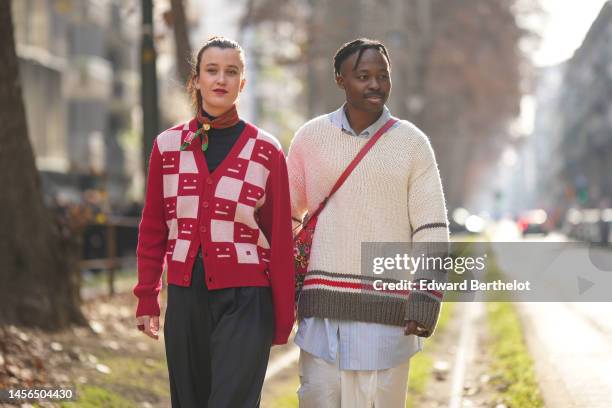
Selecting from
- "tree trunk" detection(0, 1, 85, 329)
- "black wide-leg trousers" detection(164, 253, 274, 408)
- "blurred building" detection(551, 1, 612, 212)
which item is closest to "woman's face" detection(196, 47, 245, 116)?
"black wide-leg trousers" detection(164, 253, 274, 408)

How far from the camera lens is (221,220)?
13.2 ft

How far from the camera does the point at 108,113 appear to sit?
43.5 metres

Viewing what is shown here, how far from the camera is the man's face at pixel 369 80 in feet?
14.3

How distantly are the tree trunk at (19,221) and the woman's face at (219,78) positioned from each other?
4413 mm

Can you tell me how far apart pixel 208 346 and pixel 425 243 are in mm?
979

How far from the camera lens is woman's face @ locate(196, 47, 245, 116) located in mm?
4117

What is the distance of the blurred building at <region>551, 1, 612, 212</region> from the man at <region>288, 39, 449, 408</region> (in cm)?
6117

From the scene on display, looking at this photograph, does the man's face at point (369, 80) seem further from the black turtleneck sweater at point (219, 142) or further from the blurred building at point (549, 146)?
the blurred building at point (549, 146)

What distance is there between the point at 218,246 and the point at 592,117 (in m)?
84.8

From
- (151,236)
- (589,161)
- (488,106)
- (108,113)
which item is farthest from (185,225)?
(589,161)

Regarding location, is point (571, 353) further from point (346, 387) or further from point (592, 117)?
point (592, 117)

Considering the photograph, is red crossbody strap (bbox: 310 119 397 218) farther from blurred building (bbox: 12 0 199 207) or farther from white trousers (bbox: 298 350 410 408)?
blurred building (bbox: 12 0 199 207)

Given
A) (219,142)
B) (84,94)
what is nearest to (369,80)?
(219,142)

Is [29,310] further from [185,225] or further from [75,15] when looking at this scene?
[75,15]
